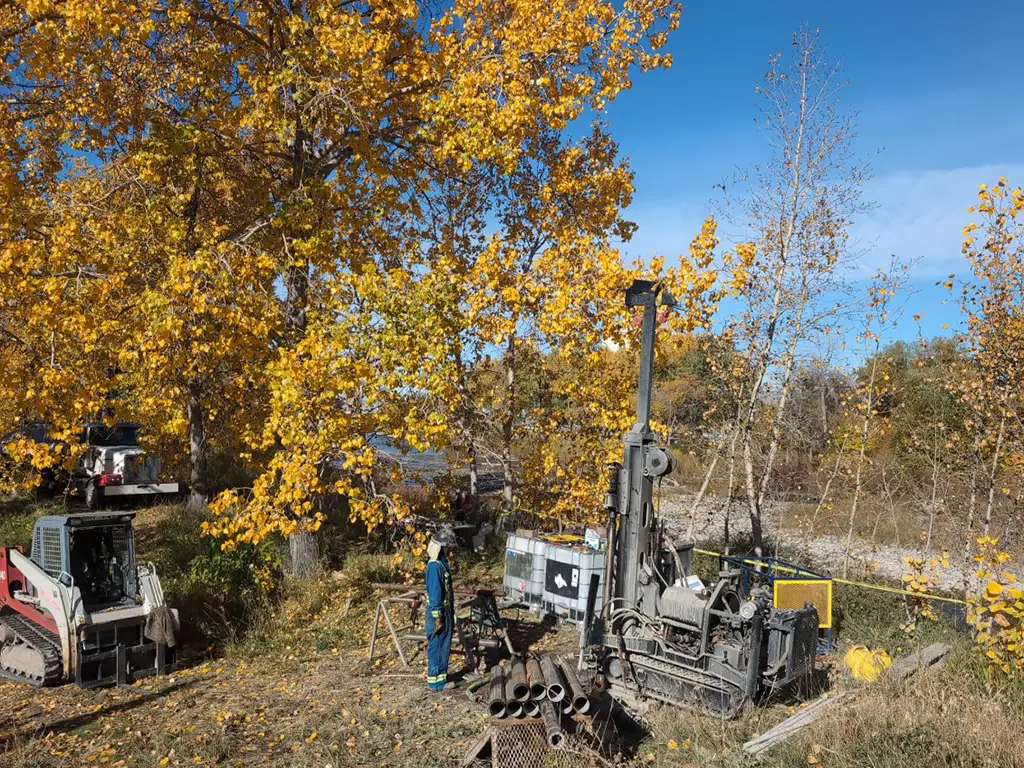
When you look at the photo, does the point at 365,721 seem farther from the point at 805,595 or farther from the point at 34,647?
the point at 805,595

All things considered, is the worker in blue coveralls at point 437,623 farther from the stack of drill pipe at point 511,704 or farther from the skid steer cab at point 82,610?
the skid steer cab at point 82,610

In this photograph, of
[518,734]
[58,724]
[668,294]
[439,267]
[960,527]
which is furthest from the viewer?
[960,527]

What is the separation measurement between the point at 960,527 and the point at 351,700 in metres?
12.5

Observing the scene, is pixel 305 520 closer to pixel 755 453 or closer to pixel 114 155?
pixel 114 155

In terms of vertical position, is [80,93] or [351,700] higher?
[80,93]

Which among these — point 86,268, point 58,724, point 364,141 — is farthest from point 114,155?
point 58,724

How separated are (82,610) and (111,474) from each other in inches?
393

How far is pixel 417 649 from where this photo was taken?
8.69 m

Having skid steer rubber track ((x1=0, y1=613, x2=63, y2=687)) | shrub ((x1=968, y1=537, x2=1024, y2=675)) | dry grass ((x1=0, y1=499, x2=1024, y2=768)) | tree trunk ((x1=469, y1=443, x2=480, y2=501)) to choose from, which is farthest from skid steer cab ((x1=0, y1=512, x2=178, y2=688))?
shrub ((x1=968, y1=537, x2=1024, y2=675))

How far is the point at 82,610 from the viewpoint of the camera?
7.84 metres

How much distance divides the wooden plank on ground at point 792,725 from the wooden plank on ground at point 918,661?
608 mm

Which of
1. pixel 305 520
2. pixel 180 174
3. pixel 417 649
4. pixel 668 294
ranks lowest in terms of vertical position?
pixel 417 649

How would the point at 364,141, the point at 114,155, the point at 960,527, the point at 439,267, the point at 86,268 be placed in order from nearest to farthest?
1. the point at 86,268
2. the point at 439,267
3. the point at 364,141
4. the point at 114,155
5. the point at 960,527

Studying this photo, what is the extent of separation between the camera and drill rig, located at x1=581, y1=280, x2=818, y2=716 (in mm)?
6625
